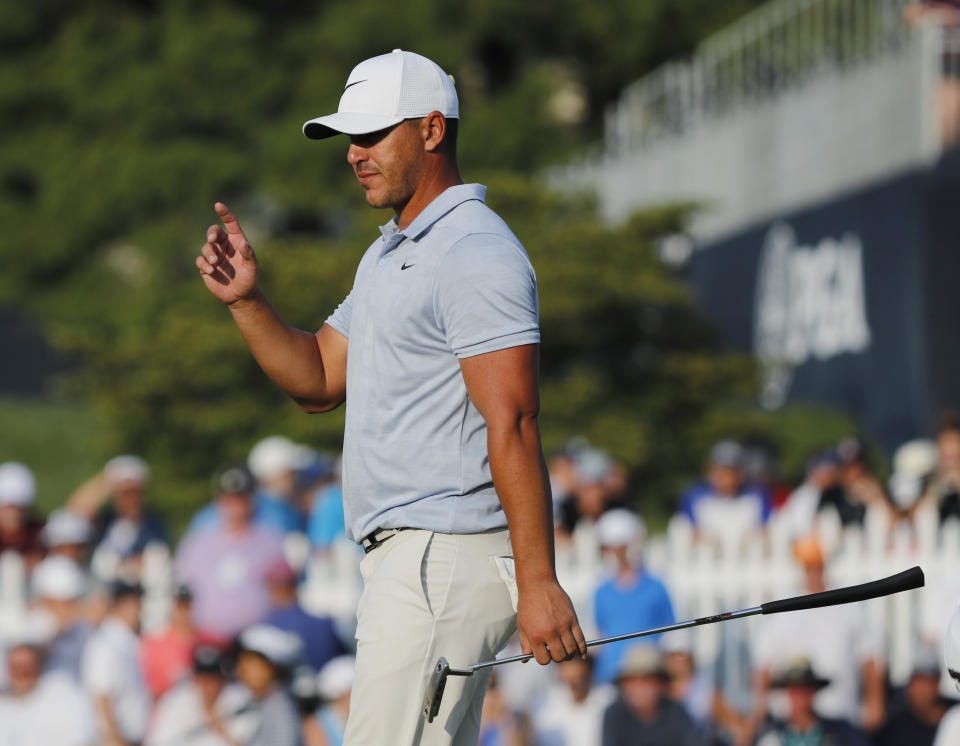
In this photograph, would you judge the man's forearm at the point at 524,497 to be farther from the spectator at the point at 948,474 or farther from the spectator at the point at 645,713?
the spectator at the point at 948,474

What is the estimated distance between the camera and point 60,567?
8.35 meters

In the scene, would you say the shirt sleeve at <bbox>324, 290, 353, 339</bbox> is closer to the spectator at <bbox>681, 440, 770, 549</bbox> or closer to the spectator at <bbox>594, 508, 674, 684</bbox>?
the spectator at <bbox>594, 508, 674, 684</bbox>

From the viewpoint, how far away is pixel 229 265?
388 centimetres

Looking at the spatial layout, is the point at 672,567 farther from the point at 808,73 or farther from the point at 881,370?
the point at 808,73

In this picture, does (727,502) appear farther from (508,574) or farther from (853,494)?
(508,574)

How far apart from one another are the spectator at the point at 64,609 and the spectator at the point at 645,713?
2.47 meters

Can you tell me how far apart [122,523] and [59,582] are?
159 cm

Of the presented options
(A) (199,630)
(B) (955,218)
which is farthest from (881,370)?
(A) (199,630)

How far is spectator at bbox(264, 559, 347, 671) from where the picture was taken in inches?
313

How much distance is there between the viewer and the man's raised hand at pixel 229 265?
385 cm

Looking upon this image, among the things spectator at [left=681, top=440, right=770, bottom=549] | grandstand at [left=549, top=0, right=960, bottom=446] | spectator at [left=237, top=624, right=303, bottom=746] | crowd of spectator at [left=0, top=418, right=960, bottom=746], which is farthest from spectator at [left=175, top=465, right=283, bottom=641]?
grandstand at [left=549, top=0, right=960, bottom=446]

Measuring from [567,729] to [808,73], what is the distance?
421 inches

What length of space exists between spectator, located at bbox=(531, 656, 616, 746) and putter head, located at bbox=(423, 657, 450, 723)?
14.5 ft

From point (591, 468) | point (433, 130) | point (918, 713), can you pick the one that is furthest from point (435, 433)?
point (591, 468)
